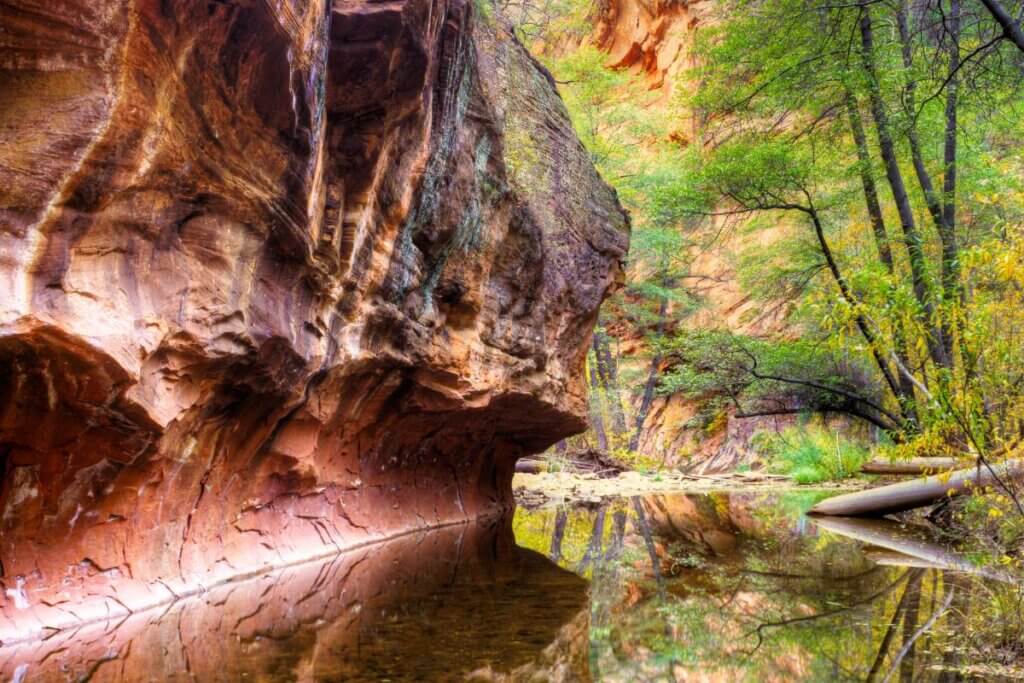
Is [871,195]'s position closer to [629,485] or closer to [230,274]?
[629,485]

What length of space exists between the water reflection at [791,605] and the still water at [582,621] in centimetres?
2

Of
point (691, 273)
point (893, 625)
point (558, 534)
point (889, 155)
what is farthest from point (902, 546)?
point (691, 273)

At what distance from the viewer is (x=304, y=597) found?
686cm

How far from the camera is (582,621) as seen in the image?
20.2ft

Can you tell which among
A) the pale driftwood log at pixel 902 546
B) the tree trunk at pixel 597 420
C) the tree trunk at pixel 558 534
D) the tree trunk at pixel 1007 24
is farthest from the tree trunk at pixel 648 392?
the tree trunk at pixel 1007 24

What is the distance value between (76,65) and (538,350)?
8.59m

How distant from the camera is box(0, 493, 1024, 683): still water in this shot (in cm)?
466

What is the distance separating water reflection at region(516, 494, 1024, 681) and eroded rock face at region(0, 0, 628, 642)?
3.05m

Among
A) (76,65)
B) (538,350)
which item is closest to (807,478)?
(538,350)

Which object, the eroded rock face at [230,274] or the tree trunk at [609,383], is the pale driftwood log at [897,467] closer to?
the eroded rock face at [230,274]

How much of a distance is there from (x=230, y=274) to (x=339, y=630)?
2.81m

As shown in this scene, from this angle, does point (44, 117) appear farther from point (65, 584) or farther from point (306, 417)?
point (306, 417)

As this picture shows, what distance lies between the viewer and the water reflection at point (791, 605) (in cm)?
478

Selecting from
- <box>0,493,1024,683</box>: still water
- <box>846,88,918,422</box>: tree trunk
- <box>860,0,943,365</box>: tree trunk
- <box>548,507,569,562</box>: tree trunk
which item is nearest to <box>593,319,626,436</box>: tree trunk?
<box>548,507,569,562</box>: tree trunk
